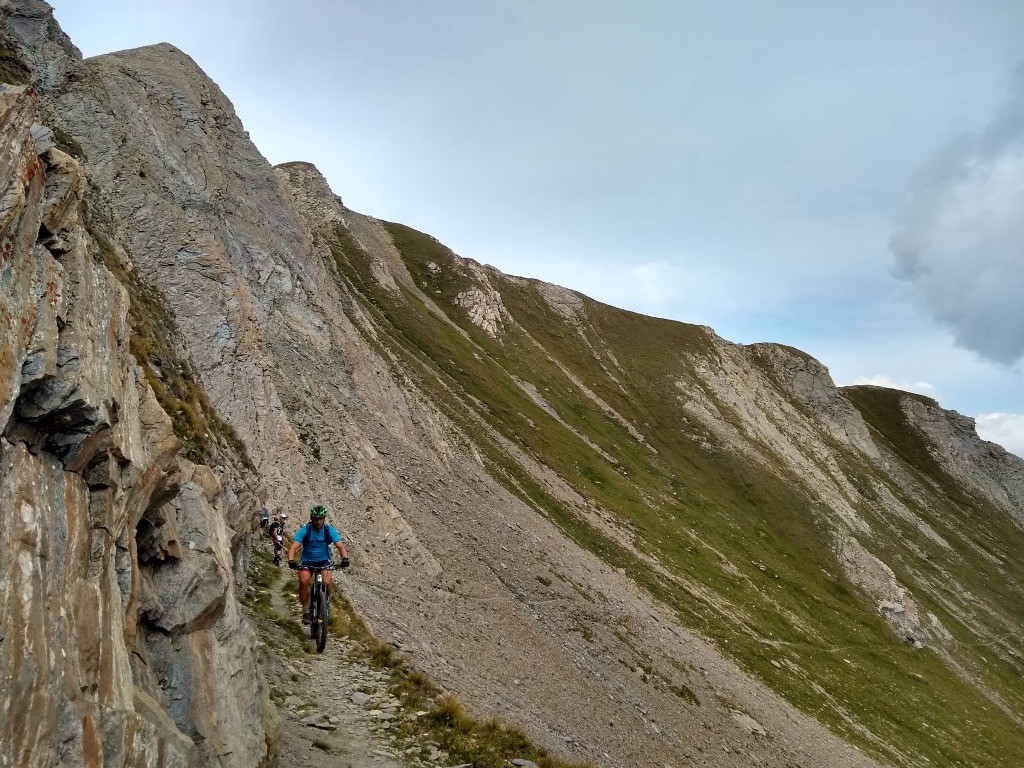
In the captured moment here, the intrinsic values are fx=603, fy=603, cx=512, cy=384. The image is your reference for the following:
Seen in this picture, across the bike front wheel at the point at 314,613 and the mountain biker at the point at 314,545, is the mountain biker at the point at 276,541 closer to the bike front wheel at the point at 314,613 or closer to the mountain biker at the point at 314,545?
the bike front wheel at the point at 314,613

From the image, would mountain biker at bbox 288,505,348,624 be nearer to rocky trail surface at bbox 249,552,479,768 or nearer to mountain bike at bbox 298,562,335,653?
mountain bike at bbox 298,562,335,653

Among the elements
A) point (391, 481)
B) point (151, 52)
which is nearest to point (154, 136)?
point (151, 52)

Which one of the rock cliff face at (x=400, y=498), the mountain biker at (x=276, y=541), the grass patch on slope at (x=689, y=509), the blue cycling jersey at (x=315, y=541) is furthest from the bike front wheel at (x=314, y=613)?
the grass patch on slope at (x=689, y=509)

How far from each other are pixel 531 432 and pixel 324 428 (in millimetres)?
35710

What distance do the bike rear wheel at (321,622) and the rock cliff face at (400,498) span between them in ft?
10.2

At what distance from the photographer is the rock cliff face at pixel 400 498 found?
24.2 feet

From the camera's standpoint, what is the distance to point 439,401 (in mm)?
58750

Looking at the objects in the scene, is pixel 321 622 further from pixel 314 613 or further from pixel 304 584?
pixel 304 584

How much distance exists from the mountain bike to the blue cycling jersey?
0.70 ft

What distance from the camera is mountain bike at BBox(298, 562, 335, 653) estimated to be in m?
14.9

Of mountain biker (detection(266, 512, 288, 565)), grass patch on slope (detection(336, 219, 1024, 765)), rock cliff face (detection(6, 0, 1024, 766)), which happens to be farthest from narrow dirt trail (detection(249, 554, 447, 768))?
grass patch on slope (detection(336, 219, 1024, 765))

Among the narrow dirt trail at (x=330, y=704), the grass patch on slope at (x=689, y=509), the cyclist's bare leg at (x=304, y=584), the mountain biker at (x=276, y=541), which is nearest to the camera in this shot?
the narrow dirt trail at (x=330, y=704)

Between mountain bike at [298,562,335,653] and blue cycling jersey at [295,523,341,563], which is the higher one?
blue cycling jersey at [295,523,341,563]

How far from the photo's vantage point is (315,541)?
49.1 ft
